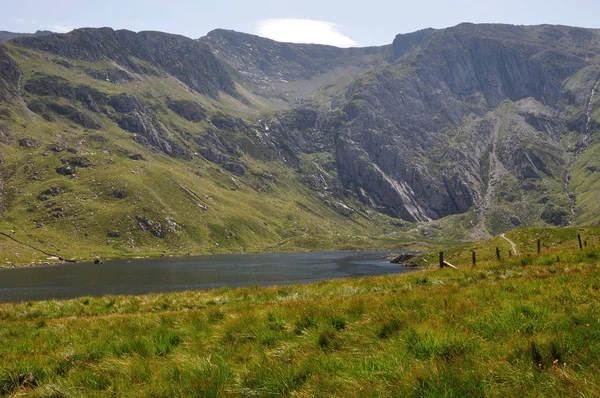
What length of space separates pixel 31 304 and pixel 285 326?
2269cm

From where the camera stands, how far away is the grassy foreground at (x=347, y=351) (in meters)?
5.79

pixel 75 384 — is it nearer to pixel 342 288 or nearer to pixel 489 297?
pixel 489 297

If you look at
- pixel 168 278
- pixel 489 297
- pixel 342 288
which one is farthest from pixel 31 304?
pixel 168 278

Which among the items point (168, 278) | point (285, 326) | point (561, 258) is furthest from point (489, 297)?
point (168, 278)

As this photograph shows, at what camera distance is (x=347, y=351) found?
8312 mm

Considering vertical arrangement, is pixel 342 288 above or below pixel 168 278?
above

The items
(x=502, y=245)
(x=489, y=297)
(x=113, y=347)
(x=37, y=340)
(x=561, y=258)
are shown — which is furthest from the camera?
(x=502, y=245)

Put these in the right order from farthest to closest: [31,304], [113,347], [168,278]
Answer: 1. [168,278]
2. [31,304]
3. [113,347]

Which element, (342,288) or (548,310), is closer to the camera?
(548,310)

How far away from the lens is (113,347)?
33.1ft

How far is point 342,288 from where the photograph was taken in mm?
21578

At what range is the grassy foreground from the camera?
5.79m

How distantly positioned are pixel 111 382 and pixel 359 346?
4.80 metres

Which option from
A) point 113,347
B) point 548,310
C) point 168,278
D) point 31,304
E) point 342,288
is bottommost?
point 168,278
